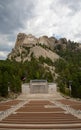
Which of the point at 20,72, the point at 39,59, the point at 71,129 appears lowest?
the point at 71,129

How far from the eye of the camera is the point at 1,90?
75500 millimetres

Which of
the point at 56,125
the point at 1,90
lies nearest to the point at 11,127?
the point at 56,125

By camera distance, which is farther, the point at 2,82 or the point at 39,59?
the point at 39,59

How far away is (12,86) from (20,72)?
1248 inches

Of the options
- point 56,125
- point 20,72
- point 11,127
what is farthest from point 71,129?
point 20,72

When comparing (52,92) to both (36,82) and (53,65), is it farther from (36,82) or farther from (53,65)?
(53,65)

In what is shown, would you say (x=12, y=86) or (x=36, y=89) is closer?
(x=12, y=86)

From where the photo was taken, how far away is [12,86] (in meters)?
90.1

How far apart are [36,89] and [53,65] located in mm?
94139

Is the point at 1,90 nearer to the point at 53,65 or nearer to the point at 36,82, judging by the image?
the point at 36,82

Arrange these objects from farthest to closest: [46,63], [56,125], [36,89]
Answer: [46,63] → [36,89] → [56,125]

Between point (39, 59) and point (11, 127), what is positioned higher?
point (39, 59)

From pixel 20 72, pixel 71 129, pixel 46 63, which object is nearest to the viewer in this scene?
pixel 71 129

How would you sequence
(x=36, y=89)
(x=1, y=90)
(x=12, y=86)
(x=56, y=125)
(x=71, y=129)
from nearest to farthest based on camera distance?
1. (x=71, y=129)
2. (x=56, y=125)
3. (x=1, y=90)
4. (x=12, y=86)
5. (x=36, y=89)
